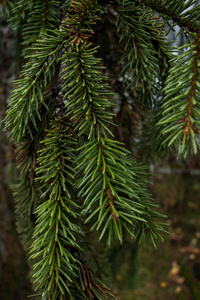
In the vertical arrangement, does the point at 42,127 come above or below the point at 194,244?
above

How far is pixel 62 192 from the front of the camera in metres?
0.41

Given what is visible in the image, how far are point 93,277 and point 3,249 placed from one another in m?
1.20

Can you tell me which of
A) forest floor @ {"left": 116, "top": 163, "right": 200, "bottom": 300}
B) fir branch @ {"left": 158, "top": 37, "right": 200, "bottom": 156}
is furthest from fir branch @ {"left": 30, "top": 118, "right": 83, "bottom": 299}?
forest floor @ {"left": 116, "top": 163, "right": 200, "bottom": 300}

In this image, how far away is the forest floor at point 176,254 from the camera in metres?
2.14

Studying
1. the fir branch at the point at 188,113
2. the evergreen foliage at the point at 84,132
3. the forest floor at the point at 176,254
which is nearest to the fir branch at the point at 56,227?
the evergreen foliage at the point at 84,132

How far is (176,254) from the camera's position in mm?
2740

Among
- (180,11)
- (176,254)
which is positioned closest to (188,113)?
(180,11)

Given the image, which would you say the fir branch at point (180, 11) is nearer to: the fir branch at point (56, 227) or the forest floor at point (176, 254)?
the fir branch at point (56, 227)

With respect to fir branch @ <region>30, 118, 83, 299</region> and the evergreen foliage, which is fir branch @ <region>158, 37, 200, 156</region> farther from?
fir branch @ <region>30, 118, 83, 299</region>

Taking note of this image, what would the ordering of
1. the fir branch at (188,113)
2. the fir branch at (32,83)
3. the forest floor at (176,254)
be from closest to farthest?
the fir branch at (188,113) → the fir branch at (32,83) → the forest floor at (176,254)

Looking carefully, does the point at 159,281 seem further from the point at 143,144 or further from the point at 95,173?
the point at 95,173

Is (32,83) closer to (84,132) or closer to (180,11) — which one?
(84,132)

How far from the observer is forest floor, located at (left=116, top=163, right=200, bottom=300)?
7.04 feet

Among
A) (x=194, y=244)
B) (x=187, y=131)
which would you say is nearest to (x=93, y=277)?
(x=187, y=131)
